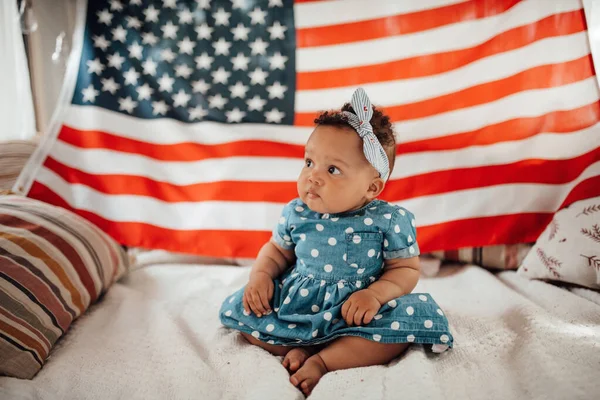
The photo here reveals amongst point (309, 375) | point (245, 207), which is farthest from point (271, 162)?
point (309, 375)

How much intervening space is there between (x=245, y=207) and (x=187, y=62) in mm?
535

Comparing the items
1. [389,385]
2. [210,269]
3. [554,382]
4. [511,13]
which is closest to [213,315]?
[210,269]

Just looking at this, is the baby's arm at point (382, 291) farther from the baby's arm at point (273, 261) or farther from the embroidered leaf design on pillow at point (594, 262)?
the embroidered leaf design on pillow at point (594, 262)

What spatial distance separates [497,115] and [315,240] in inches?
30.6

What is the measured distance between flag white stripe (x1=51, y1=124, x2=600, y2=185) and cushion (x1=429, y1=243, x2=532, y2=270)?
259 millimetres

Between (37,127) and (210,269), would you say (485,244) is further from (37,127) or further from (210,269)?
(37,127)

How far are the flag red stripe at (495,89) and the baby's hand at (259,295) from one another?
0.67 m

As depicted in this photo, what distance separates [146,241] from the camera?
5.16 ft

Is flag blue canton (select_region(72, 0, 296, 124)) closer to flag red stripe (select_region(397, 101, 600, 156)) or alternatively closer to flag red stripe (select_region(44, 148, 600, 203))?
flag red stripe (select_region(44, 148, 600, 203))

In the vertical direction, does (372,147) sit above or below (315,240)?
above

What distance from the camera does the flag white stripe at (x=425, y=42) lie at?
135 centimetres

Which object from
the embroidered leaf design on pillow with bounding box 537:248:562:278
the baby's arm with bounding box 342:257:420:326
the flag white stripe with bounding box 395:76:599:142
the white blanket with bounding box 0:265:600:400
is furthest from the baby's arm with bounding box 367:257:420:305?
the flag white stripe with bounding box 395:76:599:142

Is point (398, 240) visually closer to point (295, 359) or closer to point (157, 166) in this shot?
point (295, 359)

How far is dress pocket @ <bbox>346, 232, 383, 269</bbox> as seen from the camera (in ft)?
3.19
